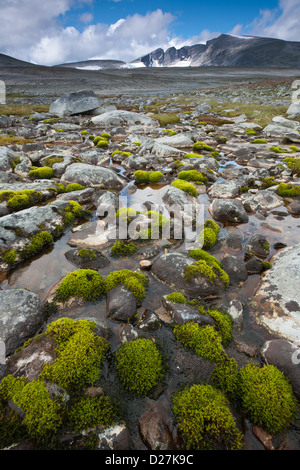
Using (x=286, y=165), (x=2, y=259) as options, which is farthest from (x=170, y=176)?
(x=2, y=259)

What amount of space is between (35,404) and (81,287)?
2.84 meters

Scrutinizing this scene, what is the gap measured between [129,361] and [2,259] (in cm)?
523

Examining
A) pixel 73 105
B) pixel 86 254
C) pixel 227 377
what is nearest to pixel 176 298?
pixel 227 377

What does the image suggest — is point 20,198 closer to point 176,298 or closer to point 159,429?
point 176,298

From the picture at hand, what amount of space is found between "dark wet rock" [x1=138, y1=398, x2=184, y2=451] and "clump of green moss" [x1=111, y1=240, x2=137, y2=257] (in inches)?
182

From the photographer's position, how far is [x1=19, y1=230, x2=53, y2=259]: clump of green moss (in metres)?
7.56

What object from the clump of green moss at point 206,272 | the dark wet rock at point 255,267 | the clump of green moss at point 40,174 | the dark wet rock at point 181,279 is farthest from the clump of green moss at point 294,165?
the clump of green moss at point 40,174

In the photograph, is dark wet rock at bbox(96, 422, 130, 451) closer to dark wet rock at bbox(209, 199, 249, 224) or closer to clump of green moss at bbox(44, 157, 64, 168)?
dark wet rock at bbox(209, 199, 249, 224)

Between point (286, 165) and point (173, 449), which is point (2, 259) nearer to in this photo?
point (173, 449)

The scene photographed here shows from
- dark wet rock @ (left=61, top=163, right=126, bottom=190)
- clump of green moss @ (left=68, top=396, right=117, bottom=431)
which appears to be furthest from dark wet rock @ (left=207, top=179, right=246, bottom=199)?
clump of green moss @ (left=68, top=396, right=117, bottom=431)

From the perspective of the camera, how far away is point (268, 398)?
3.82 m

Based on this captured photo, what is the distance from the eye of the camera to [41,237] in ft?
26.6

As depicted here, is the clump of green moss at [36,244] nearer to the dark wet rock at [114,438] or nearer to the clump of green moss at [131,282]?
the clump of green moss at [131,282]
